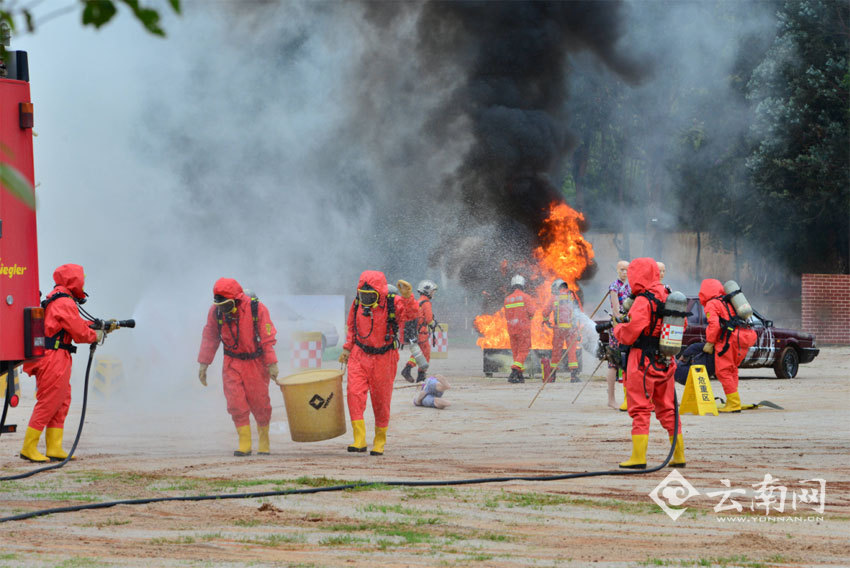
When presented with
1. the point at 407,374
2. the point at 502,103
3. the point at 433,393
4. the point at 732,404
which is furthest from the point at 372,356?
the point at 502,103

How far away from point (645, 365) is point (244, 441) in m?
3.85

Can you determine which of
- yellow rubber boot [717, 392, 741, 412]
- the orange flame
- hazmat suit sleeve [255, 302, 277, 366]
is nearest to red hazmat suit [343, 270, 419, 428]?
hazmat suit sleeve [255, 302, 277, 366]

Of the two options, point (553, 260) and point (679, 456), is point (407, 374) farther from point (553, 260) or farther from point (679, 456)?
point (679, 456)

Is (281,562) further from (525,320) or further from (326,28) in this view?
(326,28)

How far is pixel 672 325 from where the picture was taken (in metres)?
8.24

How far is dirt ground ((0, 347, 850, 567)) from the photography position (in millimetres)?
5652

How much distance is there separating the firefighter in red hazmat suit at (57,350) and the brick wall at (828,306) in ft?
83.9

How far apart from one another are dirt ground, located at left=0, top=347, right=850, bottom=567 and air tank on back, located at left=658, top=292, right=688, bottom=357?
38.9 inches

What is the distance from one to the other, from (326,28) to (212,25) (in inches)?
133

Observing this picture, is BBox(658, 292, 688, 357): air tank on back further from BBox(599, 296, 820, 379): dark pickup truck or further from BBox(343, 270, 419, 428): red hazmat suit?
BBox(599, 296, 820, 379): dark pickup truck

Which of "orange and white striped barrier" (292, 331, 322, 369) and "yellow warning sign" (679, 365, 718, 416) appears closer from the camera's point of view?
"yellow warning sign" (679, 365, 718, 416)

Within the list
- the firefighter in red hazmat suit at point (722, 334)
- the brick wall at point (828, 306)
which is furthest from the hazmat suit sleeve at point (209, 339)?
the brick wall at point (828, 306)

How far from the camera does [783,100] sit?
3291 cm

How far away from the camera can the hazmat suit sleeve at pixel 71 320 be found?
8961 millimetres
